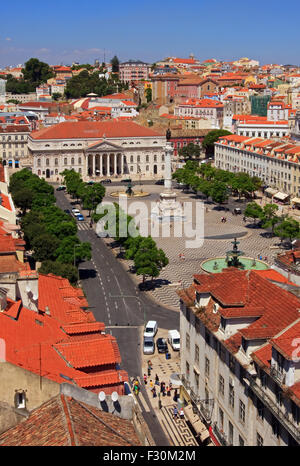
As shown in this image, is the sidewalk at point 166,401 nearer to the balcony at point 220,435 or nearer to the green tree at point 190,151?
the balcony at point 220,435

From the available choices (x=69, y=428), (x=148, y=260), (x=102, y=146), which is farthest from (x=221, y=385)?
(x=102, y=146)

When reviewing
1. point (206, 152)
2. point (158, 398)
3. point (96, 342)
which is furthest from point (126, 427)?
point (206, 152)

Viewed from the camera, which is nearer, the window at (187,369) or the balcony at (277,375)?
the balcony at (277,375)

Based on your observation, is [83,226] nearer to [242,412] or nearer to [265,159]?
[265,159]

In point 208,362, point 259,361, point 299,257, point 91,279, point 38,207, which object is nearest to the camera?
point 259,361

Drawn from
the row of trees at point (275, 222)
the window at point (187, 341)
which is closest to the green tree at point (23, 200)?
the row of trees at point (275, 222)

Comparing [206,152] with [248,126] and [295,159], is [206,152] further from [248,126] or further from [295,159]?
[295,159]
